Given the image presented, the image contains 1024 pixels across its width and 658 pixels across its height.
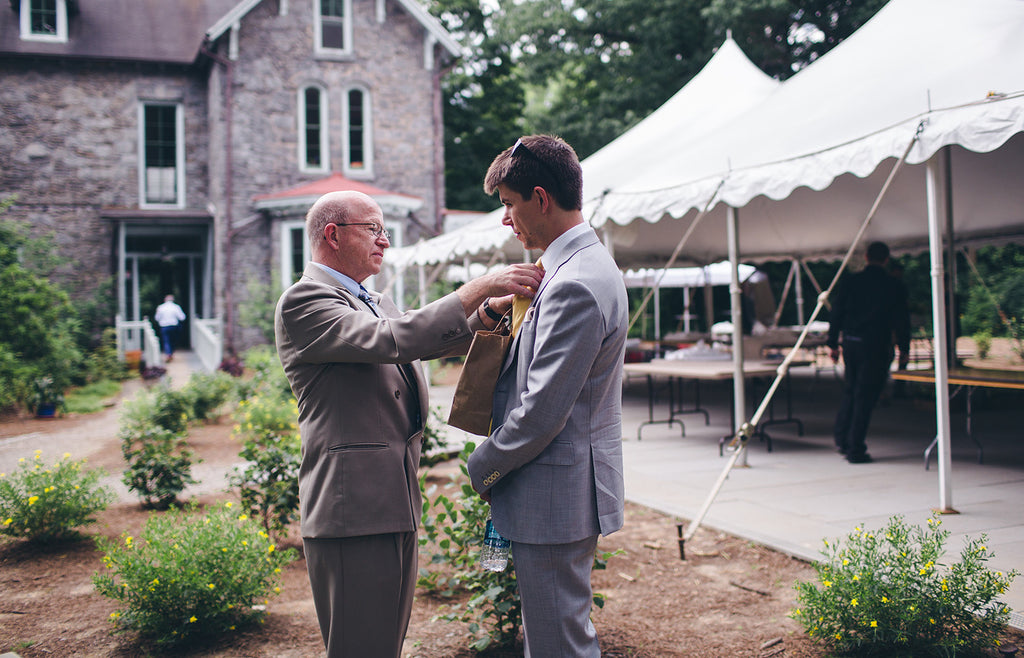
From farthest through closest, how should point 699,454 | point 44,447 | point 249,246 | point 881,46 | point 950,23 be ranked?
point 249,246 < point 44,447 < point 699,454 < point 881,46 < point 950,23

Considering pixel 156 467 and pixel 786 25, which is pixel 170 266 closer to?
pixel 156 467

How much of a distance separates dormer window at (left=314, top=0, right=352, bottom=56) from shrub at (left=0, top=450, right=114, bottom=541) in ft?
53.0

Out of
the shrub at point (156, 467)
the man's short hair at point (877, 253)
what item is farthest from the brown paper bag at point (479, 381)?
the man's short hair at point (877, 253)

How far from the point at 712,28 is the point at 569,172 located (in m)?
23.5

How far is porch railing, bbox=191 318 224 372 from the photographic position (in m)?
16.7

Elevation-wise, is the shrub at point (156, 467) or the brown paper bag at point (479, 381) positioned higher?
the brown paper bag at point (479, 381)

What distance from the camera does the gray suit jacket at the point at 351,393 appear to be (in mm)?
2176

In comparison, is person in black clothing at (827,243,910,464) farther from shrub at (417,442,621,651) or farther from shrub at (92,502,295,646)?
shrub at (92,502,295,646)

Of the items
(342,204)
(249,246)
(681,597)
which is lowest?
(681,597)

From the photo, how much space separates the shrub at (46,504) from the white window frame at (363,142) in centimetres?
1521

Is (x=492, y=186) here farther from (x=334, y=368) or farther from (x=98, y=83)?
(x=98, y=83)

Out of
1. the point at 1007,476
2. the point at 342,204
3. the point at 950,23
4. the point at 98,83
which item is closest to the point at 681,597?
the point at 342,204

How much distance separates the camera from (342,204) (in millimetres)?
2408

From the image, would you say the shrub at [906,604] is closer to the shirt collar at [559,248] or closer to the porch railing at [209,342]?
the shirt collar at [559,248]
